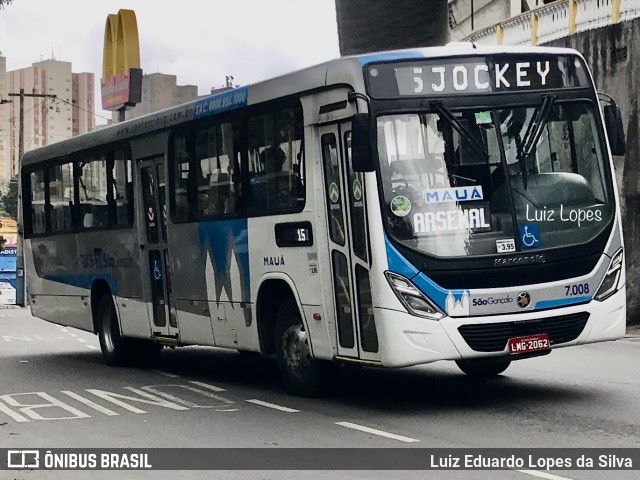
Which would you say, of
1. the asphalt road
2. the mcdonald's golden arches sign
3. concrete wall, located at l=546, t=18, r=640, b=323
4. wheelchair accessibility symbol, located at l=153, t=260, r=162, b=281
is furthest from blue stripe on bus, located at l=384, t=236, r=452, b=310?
the mcdonald's golden arches sign

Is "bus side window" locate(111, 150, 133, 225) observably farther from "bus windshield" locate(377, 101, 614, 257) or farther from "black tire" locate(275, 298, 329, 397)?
"bus windshield" locate(377, 101, 614, 257)

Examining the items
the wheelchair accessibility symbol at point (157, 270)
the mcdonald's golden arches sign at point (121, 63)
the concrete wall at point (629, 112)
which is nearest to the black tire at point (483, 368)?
the wheelchair accessibility symbol at point (157, 270)

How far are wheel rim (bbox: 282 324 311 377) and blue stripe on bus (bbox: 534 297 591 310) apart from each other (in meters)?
2.33

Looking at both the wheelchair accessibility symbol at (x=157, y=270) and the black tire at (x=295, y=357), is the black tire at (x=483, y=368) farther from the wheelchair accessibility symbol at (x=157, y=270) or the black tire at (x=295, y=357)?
the wheelchair accessibility symbol at (x=157, y=270)

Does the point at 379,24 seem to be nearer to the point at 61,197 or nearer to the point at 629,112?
the point at 629,112

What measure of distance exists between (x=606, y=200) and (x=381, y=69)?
2.32 metres

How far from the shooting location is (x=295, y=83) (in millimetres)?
12250

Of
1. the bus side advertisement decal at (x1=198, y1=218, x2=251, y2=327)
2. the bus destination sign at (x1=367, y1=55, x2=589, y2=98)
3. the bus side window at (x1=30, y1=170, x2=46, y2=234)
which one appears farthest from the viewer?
the bus side window at (x1=30, y1=170, x2=46, y2=234)

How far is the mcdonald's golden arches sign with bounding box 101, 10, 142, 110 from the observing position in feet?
184

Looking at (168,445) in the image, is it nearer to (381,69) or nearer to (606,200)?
(381,69)

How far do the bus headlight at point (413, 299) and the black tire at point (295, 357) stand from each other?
1688mm

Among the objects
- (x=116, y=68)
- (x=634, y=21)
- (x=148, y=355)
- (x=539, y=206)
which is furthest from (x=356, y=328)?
(x=116, y=68)

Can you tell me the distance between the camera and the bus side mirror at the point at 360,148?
10.8 metres

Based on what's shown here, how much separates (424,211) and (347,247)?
2.85 feet
